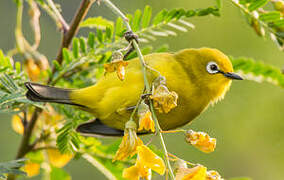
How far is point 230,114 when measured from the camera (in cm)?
579

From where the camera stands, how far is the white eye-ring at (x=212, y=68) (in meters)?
2.36

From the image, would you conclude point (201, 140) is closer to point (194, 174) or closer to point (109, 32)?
point (194, 174)

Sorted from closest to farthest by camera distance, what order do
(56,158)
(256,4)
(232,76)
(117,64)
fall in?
(117,64), (256,4), (232,76), (56,158)

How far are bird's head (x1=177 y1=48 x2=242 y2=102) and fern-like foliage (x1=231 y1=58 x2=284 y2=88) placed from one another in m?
0.10

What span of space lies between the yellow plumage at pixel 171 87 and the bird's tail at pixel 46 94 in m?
0.07

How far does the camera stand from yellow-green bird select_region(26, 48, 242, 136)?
210 cm

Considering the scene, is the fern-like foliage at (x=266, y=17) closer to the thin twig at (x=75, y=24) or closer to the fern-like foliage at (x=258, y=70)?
the fern-like foliage at (x=258, y=70)

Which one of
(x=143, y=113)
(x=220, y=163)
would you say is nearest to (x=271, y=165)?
(x=220, y=163)

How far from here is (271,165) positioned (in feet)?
19.8

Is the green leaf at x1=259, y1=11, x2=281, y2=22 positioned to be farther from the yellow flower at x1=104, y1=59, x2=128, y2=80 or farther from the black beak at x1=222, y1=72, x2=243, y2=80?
the yellow flower at x1=104, y1=59, x2=128, y2=80

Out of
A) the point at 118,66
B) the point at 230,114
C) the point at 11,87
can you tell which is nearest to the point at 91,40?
the point at 11,87

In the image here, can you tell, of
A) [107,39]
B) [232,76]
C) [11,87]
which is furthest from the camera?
[232,76]

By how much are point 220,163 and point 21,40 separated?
4210 mm

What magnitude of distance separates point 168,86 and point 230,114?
381 cm
